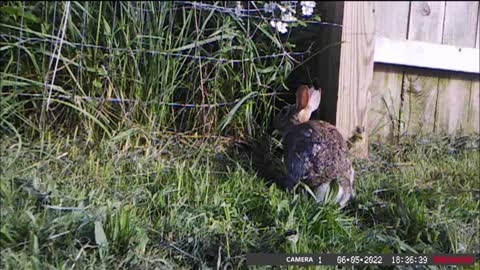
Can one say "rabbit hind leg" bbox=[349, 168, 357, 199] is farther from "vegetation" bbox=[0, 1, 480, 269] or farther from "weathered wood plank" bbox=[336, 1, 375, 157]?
"weathered wood plank" bbox=[336, 1, 375, 157]

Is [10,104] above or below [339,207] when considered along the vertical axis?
above

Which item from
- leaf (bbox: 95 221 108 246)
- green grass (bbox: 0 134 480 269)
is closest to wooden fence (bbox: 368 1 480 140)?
green grass (bbox: 0 134 480 269)

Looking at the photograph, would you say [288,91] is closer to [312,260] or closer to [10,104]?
[312,260]

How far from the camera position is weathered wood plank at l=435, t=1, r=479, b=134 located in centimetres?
198

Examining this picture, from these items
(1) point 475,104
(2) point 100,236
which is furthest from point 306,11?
(2) point 100,236

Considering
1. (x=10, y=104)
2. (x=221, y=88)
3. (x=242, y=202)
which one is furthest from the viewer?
(x=221, y=88)

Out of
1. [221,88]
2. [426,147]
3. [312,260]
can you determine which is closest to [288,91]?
[221,88]

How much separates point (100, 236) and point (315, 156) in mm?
725

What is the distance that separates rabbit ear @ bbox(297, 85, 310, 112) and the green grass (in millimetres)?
282

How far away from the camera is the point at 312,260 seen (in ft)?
3.89

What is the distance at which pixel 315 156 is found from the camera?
1525 millimetres

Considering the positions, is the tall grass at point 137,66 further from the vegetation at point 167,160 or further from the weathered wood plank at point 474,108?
the weathered wood plank at point 474,108

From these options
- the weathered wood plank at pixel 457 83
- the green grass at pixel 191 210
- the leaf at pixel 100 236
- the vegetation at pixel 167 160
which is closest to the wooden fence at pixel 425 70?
the weathered wood plank at pixel 457 83

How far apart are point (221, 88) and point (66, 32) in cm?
55
